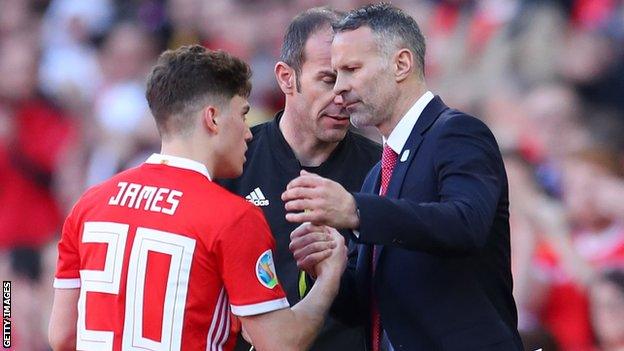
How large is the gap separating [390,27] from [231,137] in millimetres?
618

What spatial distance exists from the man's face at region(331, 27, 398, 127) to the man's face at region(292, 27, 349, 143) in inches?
28.9

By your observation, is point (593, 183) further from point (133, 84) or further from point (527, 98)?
point (133, 84)

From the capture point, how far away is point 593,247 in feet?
18.5

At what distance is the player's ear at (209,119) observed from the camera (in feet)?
10.9

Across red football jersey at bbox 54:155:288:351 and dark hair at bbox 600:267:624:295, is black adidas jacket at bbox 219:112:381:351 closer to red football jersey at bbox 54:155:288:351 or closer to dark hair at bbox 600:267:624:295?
red football jersey at bbox 54:155:288:351

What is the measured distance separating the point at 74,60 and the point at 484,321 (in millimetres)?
5817

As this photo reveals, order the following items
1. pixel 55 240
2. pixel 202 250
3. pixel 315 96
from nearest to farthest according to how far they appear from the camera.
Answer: pixel 202 250, pixel 315 96, pixel 55 240

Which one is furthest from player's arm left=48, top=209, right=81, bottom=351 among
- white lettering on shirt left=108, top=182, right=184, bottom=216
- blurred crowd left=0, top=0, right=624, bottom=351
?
blurred crowd left=0, top=0, right=624, bottom=351

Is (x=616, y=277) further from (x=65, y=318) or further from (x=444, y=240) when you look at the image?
(x=65, y=318)

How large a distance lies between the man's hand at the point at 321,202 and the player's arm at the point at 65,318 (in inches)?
32.5

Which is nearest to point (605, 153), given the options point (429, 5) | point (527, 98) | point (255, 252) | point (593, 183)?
point (593, 183)

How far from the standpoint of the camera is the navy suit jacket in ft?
9.91

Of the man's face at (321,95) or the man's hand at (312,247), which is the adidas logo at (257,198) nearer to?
the man's face at (321,95)

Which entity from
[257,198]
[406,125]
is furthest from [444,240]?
[257,198]
